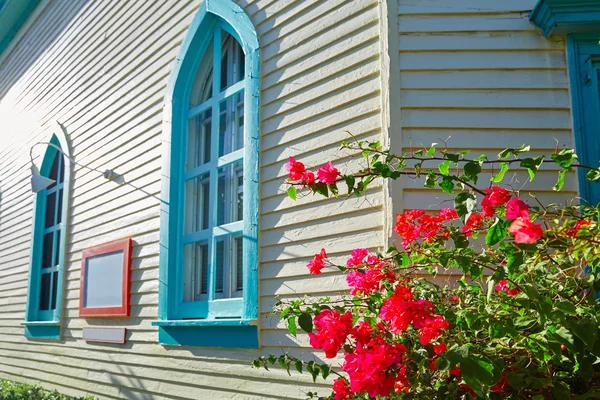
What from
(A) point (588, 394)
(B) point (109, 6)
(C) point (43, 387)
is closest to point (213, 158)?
(B) point (109, 6)

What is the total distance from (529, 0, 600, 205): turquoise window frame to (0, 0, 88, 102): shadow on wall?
6.09 meters

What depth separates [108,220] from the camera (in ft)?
22.9

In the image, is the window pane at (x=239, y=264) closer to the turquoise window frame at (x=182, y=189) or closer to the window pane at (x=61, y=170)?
the turquoise window frame at (x=182, y=189)

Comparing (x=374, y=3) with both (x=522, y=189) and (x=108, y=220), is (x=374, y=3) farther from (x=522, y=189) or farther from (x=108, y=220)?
(x=108, y=220)

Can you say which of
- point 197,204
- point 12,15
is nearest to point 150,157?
point 197,204

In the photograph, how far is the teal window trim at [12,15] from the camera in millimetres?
9984

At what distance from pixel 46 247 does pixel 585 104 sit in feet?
24.0

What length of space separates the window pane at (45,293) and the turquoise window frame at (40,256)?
0.05 m

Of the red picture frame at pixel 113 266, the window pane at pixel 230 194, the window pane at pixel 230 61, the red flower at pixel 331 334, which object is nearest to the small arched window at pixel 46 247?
the red picture frame at pixel 113 266

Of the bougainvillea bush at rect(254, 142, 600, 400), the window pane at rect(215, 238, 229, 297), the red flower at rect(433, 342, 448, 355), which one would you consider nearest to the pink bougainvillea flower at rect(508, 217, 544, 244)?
the bougainvillea bush at rect(254, 142, 600, 400)

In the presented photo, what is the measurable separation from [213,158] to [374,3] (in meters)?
2.01

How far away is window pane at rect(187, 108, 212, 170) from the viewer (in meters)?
5.88

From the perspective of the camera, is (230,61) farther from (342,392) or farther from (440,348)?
(440,348)

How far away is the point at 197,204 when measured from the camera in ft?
19.1
